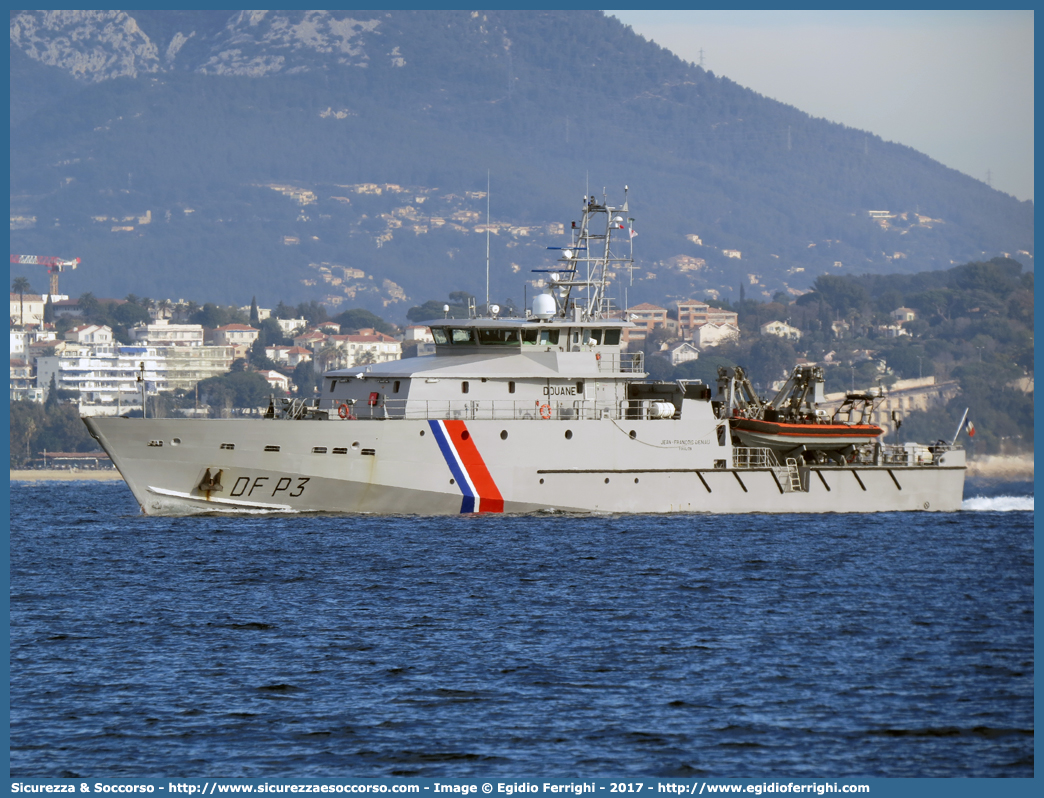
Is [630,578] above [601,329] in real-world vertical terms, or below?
below

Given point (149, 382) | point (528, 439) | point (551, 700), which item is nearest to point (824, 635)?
point (551, 700)

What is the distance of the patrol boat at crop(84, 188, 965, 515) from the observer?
36500 mm

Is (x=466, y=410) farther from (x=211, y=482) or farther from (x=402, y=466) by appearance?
(x=211, y=482)

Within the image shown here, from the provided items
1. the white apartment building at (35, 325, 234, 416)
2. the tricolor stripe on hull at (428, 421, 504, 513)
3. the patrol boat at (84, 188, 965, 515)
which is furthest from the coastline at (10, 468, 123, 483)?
the tricolor stripe on hull at (428, 421, 504, 513)

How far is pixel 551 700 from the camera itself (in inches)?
743

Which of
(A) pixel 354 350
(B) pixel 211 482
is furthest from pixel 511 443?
(A) pixel 354 350

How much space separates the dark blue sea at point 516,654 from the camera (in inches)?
651

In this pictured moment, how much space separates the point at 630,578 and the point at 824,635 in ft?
21.3

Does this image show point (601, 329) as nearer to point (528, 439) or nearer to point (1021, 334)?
point (528, 439)

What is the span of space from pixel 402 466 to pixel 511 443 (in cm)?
282

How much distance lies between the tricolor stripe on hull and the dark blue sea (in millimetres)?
1702

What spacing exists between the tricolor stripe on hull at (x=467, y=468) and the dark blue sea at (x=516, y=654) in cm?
170

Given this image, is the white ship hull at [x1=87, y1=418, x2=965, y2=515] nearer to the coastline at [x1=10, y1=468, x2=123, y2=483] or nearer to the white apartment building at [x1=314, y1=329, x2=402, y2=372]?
the coastline at [x1=10, y1=468, x2=123, y2=483]

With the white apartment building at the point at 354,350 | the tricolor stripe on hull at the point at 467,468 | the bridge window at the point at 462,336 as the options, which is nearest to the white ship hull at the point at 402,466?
the tricolor stripe on hull at the point at 467,468
